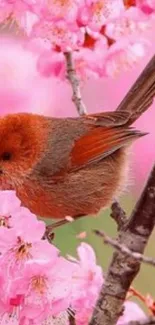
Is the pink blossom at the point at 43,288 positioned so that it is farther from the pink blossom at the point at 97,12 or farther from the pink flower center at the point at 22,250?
the pink blossom at the point at 97,12

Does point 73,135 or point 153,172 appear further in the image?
point 73,135

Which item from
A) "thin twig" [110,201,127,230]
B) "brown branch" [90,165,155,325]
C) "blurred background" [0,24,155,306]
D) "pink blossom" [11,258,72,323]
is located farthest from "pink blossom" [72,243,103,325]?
"blurred background" [0,24,155,306]

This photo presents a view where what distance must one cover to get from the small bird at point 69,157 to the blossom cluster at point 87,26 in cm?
13

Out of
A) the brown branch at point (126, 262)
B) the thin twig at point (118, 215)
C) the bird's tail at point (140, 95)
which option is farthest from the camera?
the bird's tail at point (140, 95)

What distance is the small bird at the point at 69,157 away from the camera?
9.32ft

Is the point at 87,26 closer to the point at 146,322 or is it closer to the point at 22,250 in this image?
the point at 22,250

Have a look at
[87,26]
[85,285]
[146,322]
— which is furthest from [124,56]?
[146,322]

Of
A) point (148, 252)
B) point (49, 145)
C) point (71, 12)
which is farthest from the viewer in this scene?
point (148, 252)

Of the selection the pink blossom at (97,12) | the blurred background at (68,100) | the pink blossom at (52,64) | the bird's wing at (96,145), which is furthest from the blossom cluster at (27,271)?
the blurred background at (68,100)

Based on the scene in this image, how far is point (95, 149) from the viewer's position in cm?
303

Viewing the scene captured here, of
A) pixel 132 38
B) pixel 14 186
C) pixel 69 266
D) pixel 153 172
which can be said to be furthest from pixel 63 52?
pixel 153 172

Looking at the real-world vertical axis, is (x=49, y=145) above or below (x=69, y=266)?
above

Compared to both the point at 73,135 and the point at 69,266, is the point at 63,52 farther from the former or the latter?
the point at 69,266

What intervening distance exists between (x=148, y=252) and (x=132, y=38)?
0.99 metres
